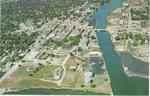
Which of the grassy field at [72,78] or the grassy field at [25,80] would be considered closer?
the grassy field at [72,78]

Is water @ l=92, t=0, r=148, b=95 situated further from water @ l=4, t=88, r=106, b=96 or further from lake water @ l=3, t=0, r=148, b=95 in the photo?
water @ l=4, t=88, r=106, b=96

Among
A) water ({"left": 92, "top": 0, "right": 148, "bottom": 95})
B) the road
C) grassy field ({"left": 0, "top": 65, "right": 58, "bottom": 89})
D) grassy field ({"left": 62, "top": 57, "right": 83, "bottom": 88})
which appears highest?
the road

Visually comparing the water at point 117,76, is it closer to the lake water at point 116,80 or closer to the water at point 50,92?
the lake water at point 116,80

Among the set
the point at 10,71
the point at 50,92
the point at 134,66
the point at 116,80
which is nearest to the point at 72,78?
the point at 50,92

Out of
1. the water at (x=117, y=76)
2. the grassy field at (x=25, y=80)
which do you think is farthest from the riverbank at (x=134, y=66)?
the grassy field at (x=25, y=80)

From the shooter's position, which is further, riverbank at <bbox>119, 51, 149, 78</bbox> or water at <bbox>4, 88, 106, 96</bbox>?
riverbank at <bbox>119, 51, 149, 78</bbox>

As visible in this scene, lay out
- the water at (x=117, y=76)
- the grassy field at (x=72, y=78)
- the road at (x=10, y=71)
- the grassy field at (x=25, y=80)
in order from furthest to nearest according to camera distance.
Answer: the road at (x=10, y=71), the grassy field at (x=25, y=80), the grassy field at (x=72, y=78), the water at (x=117, y=76)

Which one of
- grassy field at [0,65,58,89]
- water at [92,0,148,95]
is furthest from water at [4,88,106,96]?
water at [92,0,148,95]

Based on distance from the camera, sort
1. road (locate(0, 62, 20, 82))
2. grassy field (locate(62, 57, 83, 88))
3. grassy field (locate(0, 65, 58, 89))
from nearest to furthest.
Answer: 1. grassy field (locate(62, 57, 83, 88))
2. grassy field (locate(0, 65, 58, 89))
3. road (locate(0, 62, 20, 82))

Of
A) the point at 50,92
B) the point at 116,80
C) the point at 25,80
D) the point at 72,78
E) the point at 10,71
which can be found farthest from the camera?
the point at 10,71

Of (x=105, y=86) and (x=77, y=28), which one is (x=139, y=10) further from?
(x=105, y=86)

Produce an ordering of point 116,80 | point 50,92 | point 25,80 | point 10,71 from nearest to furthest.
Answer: point 50,92, point 116,80, point 25,80, point 10,71

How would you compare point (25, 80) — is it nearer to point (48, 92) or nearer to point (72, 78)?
point (48, 92)
